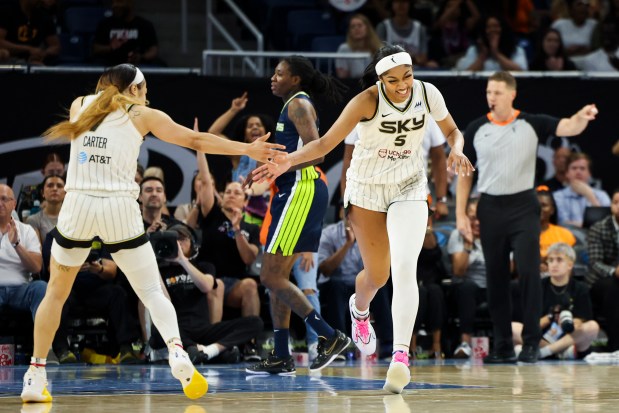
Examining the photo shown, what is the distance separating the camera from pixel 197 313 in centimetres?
948

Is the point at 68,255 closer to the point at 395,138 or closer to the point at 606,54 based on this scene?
the point at 395,138

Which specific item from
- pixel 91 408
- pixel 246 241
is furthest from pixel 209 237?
pixel 91 408

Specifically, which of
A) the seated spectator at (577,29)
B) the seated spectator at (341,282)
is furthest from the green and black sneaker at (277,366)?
the seated spectator at (577,29)

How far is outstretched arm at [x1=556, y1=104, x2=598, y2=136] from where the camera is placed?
8164 mm

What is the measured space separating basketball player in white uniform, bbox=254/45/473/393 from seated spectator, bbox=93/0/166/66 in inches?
229

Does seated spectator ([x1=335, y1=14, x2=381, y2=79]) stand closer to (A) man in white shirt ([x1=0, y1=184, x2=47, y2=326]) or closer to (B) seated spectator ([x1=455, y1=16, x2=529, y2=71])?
(B) seated spectator ([x1=455, y1=16, x2=529, y2=71])

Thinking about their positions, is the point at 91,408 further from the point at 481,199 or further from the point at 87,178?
the point at 481,199

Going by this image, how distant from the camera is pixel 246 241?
32.7 ft

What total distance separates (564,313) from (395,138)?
441cm

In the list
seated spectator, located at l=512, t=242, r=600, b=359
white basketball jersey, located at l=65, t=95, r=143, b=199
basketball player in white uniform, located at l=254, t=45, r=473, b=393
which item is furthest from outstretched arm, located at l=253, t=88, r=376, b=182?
seated spectator, located at l=512, t=242, r=600, b=359

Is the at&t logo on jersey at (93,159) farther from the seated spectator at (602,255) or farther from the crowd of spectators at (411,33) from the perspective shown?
the seated spectator at (602,255)

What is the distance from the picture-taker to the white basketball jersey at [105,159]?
19.2 ft

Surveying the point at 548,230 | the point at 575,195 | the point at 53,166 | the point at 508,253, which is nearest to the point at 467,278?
the point at 548,230

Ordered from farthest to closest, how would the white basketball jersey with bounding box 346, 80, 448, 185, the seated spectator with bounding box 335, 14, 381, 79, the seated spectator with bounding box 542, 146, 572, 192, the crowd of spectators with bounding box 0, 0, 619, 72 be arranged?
the seated spectator with bounding box 335, 14, 381, 79 → the crowd of spectators with bounding box 0, 0, 619, 72 → the seated spectator with bounding box 542, 146, 572, 192 → the white basketball jersey with bounding box 346, 80, 448, 185
